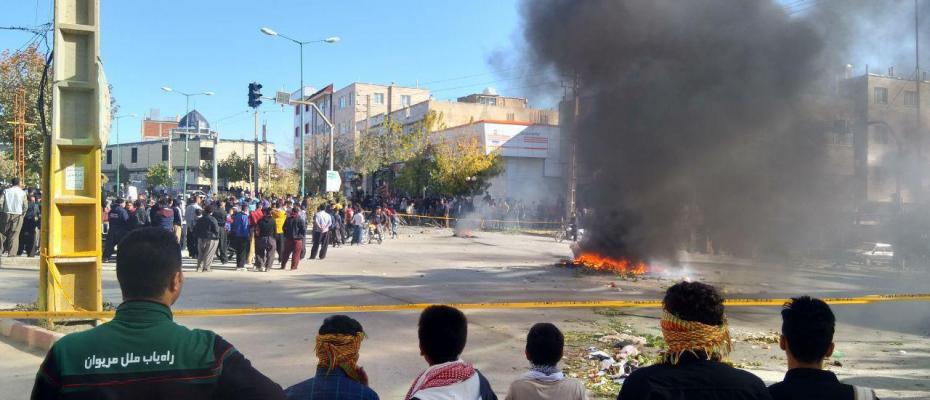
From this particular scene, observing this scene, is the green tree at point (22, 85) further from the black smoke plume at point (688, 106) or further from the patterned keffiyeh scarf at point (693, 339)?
the patterned keffiyeh scarf at point (693, 339)

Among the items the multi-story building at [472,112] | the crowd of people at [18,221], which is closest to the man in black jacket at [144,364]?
the crowd of people at [18,221]

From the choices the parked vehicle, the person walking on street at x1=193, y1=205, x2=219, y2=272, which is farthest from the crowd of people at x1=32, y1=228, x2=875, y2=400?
the parked vehicle

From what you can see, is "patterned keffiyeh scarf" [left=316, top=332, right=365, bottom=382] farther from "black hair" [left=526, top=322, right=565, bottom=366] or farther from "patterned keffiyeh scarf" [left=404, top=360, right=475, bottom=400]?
"black hair" [left=526, top=322, right=565, bottom=366]

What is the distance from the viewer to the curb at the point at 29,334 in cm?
671

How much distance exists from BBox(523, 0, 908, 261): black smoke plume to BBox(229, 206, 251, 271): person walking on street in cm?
823

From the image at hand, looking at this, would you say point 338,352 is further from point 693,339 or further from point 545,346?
point 693,339

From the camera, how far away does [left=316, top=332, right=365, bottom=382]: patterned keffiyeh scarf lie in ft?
8.23

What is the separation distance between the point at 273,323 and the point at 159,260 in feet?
21.9

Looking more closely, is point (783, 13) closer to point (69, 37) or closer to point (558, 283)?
point (558, 283)

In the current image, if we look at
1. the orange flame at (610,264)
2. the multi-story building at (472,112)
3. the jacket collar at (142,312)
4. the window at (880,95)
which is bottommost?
the orange flame at (610,264)

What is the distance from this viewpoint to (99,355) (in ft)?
5.83

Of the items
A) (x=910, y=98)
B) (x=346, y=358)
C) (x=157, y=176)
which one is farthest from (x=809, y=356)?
(x=157, y=176)

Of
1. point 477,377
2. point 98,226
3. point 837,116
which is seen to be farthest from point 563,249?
point 477,377

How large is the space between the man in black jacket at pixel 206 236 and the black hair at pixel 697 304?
12.4 metres
